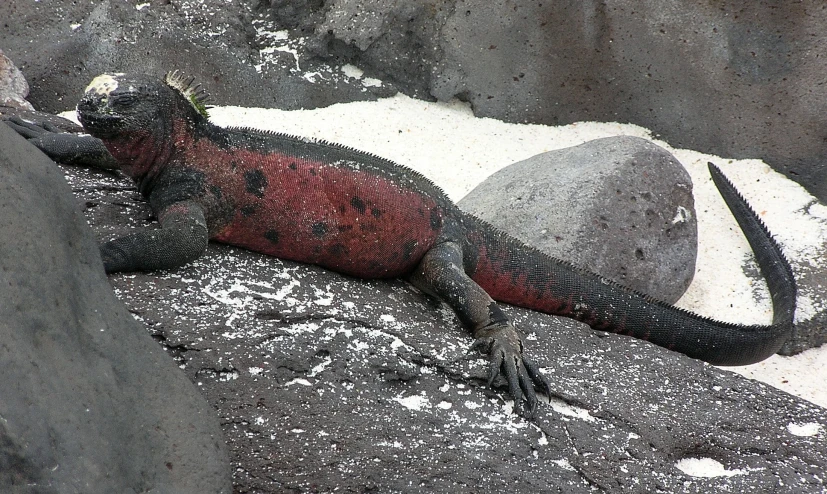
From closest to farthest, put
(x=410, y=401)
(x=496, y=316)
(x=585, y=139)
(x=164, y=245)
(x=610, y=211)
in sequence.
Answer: (x=410, y=401)
(x=164, y=245)
(x=496, y=316)
(x=610, y=211)
(x=585, y=139)

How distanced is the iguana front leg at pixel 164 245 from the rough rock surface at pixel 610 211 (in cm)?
215

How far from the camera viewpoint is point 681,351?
11.4 feet

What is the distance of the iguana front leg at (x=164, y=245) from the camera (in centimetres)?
251

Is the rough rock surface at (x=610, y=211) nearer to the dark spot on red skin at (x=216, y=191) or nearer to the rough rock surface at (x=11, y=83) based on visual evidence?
the dark spot on red skin at (x=216, y=191)

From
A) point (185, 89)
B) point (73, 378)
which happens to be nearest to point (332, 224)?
point (185, 89)

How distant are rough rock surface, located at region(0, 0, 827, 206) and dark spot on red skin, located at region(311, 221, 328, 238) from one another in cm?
323

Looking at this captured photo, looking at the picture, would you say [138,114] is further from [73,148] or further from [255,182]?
[73,148]

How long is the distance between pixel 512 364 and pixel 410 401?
451 millimetres

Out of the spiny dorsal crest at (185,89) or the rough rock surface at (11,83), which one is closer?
the spiny dorsal crest at (185,89)

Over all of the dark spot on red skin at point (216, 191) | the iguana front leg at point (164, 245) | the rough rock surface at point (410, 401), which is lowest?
the rough rock surface at point (410, 401)

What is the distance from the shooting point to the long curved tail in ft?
11.0

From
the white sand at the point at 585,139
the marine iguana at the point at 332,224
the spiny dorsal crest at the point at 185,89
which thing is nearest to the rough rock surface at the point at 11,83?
the white sand at the point at 585,139

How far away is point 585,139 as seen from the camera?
6.16 meters

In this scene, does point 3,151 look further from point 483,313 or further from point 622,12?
point 622,12
